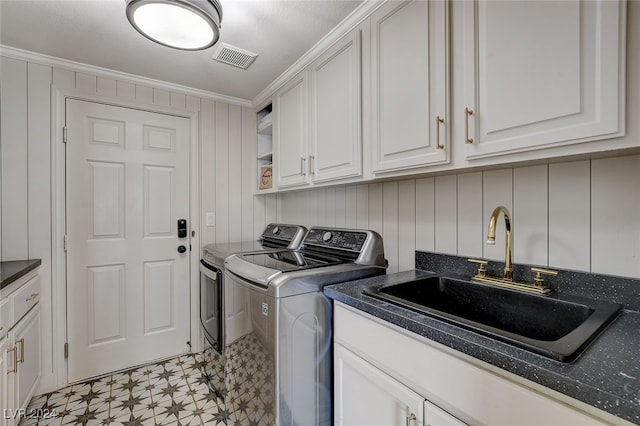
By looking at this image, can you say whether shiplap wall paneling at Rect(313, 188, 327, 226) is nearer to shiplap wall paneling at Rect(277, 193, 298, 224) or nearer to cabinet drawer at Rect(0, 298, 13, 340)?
shiplap wall paneling at Rect(277, 193, 298, 224)

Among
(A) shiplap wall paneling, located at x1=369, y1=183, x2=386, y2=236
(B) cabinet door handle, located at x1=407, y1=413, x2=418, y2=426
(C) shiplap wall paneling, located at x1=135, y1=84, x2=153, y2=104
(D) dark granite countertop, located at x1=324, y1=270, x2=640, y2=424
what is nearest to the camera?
(D) dark granite countertop, located at x1=324, y1=270, x2=640, y2=424

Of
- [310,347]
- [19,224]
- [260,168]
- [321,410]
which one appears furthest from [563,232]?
[19,224]

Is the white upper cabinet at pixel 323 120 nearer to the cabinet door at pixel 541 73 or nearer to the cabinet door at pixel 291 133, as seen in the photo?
the cabinet door at pixel 291 133

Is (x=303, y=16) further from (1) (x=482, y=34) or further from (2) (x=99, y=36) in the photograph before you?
(2) (x=99, y=36)

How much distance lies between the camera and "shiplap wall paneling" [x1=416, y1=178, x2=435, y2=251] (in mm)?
1487

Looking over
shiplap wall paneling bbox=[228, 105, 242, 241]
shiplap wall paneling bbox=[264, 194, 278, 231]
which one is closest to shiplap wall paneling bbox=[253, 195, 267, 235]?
shiplap wall paneling bbox=[264, 194, 278, 231]

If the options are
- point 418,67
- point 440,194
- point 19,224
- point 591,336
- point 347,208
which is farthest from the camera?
point 347,208

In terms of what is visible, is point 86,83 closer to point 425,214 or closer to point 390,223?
point 390,223

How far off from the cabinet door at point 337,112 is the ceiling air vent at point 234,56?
1.43 feet

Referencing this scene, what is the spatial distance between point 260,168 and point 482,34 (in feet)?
6.58

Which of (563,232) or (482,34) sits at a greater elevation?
(482,34)

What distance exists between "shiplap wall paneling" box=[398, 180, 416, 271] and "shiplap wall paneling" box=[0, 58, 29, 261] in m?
2.38

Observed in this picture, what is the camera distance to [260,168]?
2.64 meters

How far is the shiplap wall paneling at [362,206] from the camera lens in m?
1.85
